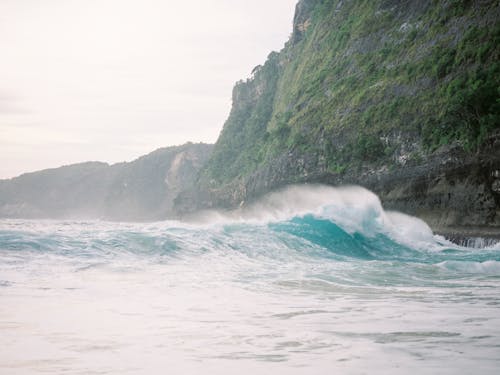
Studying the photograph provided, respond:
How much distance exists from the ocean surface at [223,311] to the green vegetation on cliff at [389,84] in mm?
14597

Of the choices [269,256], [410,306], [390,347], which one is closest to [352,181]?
[269,256]

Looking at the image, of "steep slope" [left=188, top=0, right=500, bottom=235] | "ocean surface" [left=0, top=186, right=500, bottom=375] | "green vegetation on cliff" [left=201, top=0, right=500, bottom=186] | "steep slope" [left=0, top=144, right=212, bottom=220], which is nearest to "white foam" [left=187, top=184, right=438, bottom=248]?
"steep slope" [left=188, top=0, right=500, bottom=235]

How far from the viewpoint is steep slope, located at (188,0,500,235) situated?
883 inches

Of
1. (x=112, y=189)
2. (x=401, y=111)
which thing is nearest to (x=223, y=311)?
(x=401, y=111)

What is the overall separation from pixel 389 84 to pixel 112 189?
5749 inches

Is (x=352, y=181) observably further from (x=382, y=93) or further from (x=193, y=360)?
(x=193, y=360)

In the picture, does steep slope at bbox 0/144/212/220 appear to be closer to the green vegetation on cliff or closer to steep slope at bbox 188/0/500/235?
the green vegetation on cliff

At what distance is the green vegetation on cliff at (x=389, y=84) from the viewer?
78.5 feet

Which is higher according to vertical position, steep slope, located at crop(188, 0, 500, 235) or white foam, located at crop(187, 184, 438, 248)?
steep slope, located at crop(188, 0, 500, 235)

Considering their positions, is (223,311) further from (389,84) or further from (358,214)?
(389,84)

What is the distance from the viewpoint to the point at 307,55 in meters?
54.8

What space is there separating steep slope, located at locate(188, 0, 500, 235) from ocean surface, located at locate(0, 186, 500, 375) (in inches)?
490

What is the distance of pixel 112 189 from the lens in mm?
167625

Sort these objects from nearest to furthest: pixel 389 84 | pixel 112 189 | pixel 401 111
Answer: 1. pixel 401 111
2. pixel 389 84
3. pixel 112 189
